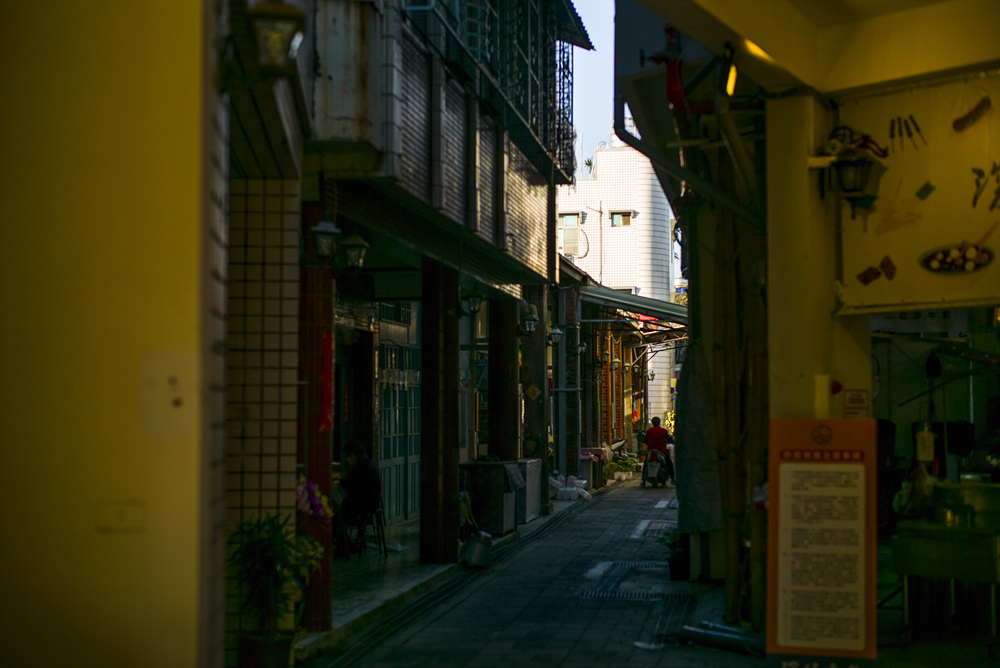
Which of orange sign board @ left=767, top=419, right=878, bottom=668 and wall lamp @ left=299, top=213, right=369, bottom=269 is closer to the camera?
orange sign board @ left=767, top=419, right=878, bottom=668

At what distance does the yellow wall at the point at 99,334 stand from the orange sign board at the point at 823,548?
3.70 metres

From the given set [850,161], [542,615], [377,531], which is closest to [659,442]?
[377,531]

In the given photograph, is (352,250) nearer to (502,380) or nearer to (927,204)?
(927,204)

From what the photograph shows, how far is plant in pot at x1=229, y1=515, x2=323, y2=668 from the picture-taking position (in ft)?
25.0

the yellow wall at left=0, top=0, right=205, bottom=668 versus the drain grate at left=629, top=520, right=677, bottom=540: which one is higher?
the yellow wall at left=0, top=0, right=205, bottom=668

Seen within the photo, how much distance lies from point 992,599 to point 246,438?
593cm

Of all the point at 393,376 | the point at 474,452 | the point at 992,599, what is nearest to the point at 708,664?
the point at 992,599

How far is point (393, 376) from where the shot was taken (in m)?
18.6

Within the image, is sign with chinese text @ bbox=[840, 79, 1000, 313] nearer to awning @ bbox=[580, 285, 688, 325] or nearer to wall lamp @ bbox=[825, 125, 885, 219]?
wall lamp @ bbox=[825, 125, 885, 219]

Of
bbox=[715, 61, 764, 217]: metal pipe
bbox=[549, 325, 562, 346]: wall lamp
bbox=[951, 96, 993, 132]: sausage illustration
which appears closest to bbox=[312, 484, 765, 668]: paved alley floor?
bbox=[715, 61, 764, 217]: metal pipe

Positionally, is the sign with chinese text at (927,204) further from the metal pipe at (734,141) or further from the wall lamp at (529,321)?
the wall lamp at (529,321)

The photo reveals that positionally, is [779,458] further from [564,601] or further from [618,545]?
[618,545]

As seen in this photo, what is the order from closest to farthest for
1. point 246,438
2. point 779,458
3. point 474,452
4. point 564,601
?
A: 1. point 779,458
2. point 246,438
3. point 564,601
4. point 474,452

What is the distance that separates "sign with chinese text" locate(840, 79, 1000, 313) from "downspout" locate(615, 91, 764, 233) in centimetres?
114
